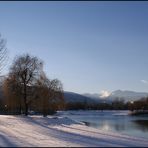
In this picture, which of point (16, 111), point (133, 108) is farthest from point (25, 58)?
point (133, 108)

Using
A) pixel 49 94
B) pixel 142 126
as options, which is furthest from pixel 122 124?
pixel 49 94

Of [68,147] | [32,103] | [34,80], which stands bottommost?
[68,147]

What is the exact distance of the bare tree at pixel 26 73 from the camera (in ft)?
170

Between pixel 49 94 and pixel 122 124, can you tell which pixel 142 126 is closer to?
pixel 122 124

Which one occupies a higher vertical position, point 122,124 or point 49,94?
point 49,94

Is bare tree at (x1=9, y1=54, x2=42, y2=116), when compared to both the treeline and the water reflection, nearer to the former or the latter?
the treeline

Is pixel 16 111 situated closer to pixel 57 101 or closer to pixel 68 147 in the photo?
pixel 57 101

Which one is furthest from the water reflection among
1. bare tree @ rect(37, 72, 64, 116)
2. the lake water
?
bare tree @ rect(37, 72, 64, 116)

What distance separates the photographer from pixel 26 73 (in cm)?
5219

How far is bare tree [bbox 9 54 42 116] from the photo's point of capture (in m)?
51.9

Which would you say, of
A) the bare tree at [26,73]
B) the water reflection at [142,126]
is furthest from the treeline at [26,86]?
the water reflection at [142,126]

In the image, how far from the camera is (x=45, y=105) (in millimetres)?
53656

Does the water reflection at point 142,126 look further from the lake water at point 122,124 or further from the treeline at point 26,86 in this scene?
the treeline at point 26,86

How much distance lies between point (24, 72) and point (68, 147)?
121 feet
